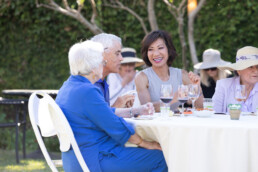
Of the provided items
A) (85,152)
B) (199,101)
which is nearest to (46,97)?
(85,152)

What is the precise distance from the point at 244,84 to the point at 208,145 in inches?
59.1

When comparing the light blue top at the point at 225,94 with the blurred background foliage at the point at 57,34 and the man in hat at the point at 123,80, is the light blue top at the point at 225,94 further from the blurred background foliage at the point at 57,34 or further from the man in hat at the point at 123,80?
the blurred background foliage at the point at 57,34

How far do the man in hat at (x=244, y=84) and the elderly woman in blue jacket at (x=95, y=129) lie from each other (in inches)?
49.4

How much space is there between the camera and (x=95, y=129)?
262 centimetres

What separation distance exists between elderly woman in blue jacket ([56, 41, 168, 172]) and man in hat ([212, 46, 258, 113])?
4.12ft

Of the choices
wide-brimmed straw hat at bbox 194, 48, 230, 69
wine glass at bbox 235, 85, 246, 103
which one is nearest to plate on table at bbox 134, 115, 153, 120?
wine glass at bbox 235, 85, 246, 103

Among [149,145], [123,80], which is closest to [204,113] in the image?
[149,145]

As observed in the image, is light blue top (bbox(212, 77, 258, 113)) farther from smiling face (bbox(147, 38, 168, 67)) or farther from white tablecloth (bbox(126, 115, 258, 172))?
white tablecloth (bbox(126, 115, 258, 172))

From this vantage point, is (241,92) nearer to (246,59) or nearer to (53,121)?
(246,59)

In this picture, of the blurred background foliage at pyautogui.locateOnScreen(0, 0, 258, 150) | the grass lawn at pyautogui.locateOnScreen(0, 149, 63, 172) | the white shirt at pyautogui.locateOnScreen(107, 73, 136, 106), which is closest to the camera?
the grass lawn at pyautogui.locateOnScreen(0, 149, 63, 172)

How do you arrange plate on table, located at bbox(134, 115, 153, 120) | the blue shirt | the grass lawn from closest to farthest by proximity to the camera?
the blue shirt, plate on table, located at bbox(134, 115, 153, 120), the grass lawn

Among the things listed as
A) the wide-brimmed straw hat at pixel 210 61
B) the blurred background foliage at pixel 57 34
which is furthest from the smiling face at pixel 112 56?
the blurred background foliage at pixel 57 34

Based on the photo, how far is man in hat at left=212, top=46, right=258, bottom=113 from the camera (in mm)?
3664

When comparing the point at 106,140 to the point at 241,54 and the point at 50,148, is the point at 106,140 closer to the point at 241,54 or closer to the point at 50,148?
the point at 241,54
